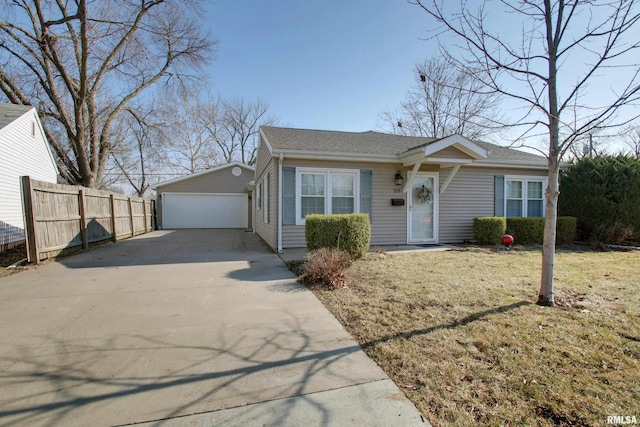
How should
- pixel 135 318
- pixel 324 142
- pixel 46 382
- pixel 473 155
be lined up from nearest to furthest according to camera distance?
pixel 46 382
pixel 135 318
pixel 473 155
pixel 324 142

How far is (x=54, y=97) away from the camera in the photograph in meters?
14.7

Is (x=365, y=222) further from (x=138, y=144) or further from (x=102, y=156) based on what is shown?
(x=138, y=144)

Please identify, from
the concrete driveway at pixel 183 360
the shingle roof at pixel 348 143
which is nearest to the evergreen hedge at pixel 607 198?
the shingle roof at pixel 348 143

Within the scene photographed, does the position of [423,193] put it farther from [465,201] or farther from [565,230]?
[565,230]

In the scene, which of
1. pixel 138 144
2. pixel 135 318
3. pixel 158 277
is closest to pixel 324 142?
pixel 158 277

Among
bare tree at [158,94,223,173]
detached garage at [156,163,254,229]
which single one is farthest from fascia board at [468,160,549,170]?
bare tree at [158,94,223,173]

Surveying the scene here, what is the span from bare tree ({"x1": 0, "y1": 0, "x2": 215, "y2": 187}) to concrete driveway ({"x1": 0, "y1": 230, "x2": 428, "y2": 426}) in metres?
14.2

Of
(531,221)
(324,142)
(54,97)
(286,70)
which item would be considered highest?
(286,70)

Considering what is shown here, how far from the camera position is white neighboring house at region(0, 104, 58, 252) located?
9641 millimetres

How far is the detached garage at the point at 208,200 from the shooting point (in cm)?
1811

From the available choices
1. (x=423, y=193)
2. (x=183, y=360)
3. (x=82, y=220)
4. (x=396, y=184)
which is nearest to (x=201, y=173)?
(x=82, y=220)

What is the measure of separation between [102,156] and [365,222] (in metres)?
17.6

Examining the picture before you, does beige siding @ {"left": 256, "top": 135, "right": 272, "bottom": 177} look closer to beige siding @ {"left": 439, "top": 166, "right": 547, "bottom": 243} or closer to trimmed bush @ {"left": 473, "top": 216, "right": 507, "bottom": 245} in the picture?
beige siding @ {"left": 439, "top": 166, "right": 547, "bottom": 243}

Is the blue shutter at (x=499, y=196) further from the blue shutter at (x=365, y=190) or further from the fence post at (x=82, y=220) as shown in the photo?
the fence post at (x=82, y=220)
